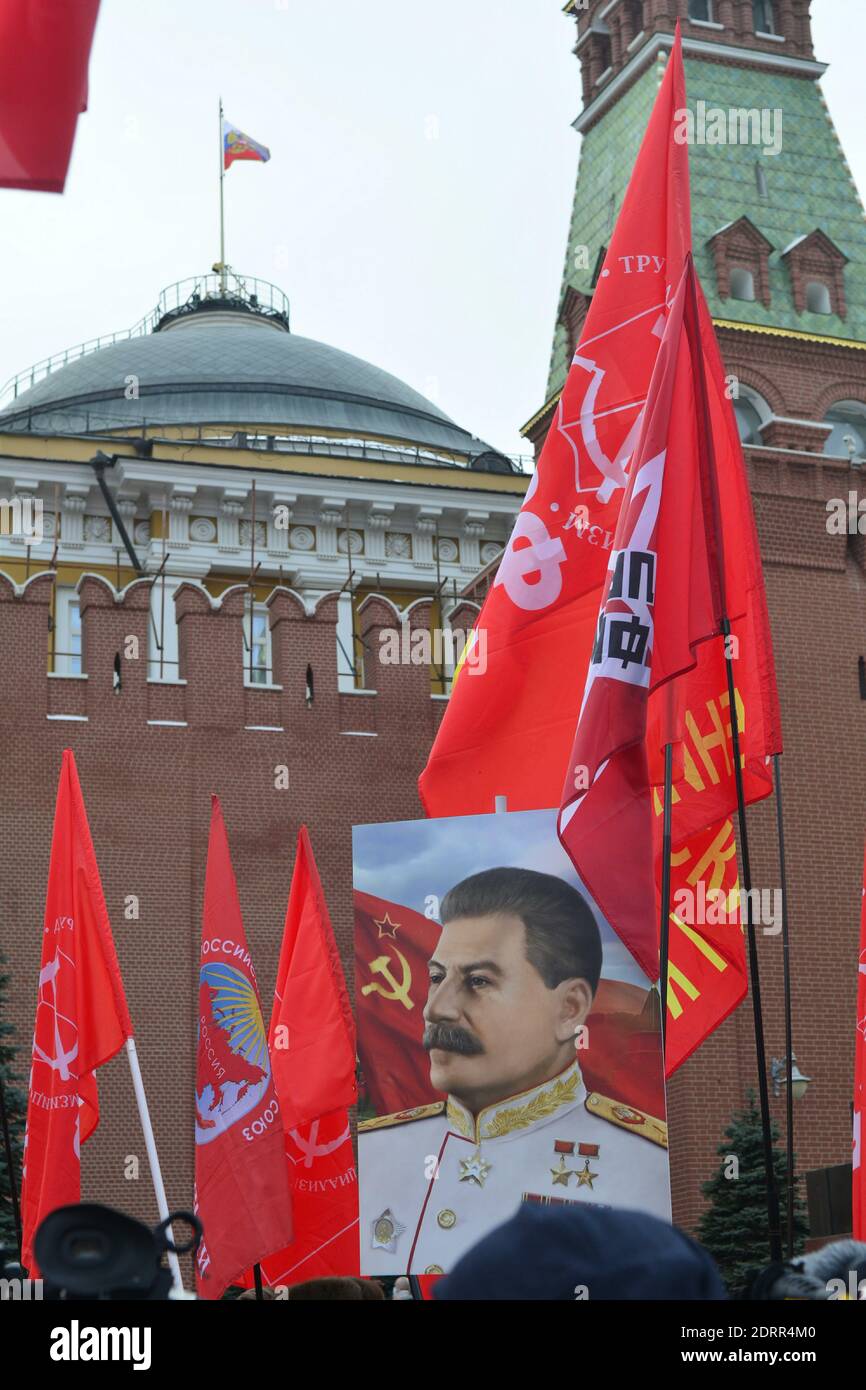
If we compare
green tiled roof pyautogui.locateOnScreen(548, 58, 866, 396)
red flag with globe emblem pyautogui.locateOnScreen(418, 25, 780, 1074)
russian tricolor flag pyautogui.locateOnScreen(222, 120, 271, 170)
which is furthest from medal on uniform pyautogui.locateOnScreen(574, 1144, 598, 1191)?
russian tricolor flag pyautogui.locateOnScreen(222, 120, 271, 170)

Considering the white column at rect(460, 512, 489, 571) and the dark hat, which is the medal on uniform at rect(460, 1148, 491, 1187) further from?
the white column at rect(460, 512, 489, 571)

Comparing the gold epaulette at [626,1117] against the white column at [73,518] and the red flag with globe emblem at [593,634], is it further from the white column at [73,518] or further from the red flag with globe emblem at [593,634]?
the white column at [73,518]

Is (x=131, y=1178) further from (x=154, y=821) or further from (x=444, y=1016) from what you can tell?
(x=444, y=1016)

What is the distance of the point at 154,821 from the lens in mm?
25031

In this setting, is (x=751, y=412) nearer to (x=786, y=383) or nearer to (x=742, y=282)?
(x=786, y=383)

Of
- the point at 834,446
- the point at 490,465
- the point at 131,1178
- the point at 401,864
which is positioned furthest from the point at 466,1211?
the point at 490,465

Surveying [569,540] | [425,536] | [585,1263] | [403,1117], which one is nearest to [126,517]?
[425,536]

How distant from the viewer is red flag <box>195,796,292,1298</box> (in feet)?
48.3

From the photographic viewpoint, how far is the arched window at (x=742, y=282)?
26.7m

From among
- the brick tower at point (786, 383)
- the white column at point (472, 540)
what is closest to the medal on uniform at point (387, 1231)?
the brick tower at point (786, 383)
